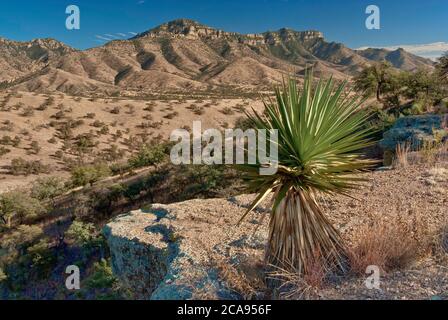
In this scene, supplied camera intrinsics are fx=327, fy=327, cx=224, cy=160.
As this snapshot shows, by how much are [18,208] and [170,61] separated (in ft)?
329

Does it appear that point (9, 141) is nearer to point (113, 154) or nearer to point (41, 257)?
point (113, 154)

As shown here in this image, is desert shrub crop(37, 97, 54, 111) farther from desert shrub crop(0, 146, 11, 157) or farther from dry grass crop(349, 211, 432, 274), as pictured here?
dry grass crop(349, 211, 432, 274)

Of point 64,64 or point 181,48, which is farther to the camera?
point 181,48

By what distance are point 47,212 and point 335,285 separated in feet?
46.2

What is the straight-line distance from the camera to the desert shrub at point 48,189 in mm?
15750

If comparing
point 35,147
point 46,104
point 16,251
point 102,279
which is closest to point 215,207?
point 102,279

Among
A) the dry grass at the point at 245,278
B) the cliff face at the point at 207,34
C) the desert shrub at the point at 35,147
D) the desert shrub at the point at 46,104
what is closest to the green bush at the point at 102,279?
the dry grass at the point at 245,278

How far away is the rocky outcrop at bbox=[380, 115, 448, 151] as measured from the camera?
10.8 meters

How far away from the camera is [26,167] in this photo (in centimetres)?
2088

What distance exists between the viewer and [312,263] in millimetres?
3799

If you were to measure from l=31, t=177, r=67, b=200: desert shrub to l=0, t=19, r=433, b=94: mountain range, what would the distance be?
159 feet

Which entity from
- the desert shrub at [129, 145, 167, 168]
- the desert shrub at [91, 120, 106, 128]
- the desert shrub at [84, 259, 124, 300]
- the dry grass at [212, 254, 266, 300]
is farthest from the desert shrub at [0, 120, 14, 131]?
the dry grass at [212, 254, 266, 300]
